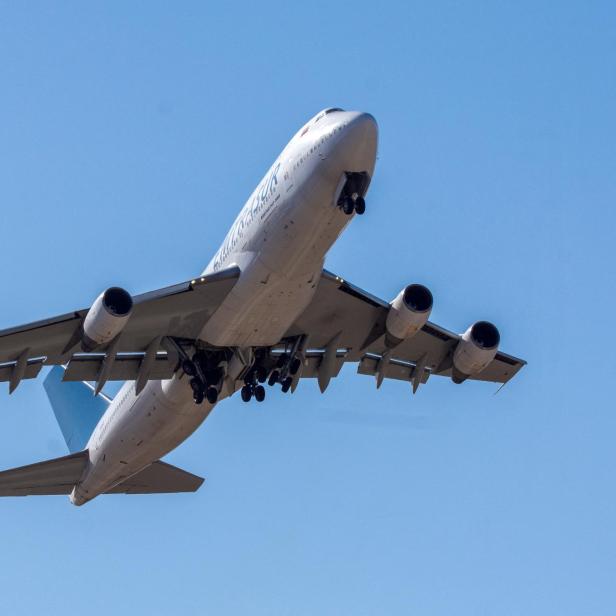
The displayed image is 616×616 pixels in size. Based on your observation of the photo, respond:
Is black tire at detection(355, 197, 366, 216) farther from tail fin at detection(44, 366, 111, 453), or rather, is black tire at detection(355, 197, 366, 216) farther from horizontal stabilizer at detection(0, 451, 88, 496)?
tail fin at detection(44, 366, 111, 453)

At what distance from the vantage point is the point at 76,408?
43.1 metres

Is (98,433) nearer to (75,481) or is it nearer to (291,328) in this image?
(75,481)

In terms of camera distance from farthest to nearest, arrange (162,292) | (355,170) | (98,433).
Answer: (98,433), (162,292), (355,170)

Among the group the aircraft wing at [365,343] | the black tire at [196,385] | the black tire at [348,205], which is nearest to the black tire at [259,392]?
the aircraft wing at [365,343]

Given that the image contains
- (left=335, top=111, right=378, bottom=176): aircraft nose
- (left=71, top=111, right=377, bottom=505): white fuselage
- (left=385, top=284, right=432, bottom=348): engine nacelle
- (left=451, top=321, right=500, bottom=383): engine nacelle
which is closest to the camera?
(left=335, top=111, right=378, bottom=176): aircraft nose

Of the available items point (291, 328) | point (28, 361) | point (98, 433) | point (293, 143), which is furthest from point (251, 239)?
point (98, 433)

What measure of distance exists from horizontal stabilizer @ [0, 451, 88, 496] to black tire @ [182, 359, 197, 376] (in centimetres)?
648

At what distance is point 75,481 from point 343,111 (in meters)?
15.8

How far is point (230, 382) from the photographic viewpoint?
36.0 m

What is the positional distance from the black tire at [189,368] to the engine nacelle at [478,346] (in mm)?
7570

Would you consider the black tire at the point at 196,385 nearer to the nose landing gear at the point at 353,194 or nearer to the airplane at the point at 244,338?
the airplane at the point at 244,338

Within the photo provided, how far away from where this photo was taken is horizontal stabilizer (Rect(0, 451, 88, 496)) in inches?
1581

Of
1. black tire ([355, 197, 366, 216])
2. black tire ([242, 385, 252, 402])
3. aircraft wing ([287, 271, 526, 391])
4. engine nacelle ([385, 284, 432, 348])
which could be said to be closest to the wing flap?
black tire ([242, 385, 252, 402])

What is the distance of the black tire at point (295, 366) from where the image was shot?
36.6m
